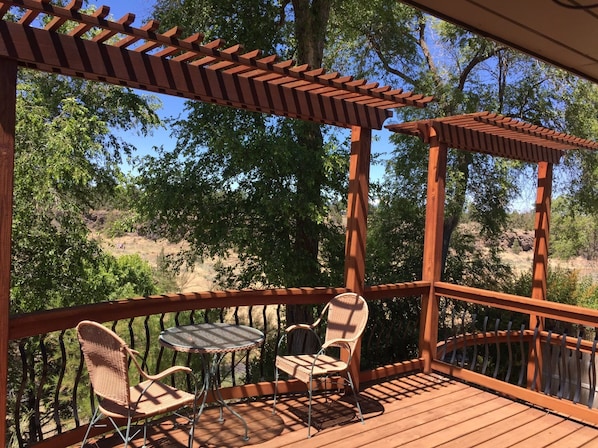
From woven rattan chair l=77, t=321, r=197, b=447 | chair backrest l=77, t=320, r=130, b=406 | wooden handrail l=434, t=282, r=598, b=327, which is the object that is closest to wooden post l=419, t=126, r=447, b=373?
wooden handrail l=434, t=282, r=598, b=327

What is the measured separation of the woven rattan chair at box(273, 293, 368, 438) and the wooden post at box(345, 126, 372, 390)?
272 mm

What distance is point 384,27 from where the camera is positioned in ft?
40.8

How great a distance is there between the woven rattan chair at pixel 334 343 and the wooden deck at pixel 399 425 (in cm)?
13

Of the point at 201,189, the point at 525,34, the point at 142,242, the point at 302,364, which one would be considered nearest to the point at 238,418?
the point at 302,364

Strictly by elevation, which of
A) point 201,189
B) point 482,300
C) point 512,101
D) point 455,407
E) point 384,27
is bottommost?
point 455,407

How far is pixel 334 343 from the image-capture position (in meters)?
3.50

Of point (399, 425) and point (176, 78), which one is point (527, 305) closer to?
point (399, 425)

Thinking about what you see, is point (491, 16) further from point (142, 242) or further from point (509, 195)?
point (142, 242)

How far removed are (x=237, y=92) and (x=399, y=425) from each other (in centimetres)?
272

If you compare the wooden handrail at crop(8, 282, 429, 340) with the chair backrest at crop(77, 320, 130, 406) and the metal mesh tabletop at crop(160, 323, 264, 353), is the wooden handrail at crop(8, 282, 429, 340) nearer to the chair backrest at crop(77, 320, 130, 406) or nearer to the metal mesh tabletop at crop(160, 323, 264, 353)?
the metal mesh tabletop at crop(160, 323, 264, 353)

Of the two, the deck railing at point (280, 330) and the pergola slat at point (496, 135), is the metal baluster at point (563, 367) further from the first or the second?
the pergola slat at point (496, 135)

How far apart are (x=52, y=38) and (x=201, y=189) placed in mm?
6821

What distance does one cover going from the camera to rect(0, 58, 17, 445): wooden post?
2447mm

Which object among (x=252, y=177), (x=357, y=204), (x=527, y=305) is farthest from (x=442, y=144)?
(x=252, y=177)
